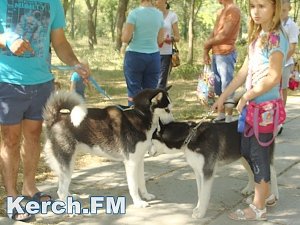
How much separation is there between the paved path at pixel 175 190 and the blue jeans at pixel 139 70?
3.25 feet

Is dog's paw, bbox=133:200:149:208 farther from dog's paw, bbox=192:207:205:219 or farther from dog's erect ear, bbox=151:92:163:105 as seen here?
dog's erect ear, bbox=151:92:163:105

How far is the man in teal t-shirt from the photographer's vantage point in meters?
3.52

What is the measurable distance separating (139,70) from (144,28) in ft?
1.81

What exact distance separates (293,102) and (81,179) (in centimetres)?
601

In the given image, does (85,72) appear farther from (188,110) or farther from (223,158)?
(188,110)

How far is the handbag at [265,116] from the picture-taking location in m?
3.58

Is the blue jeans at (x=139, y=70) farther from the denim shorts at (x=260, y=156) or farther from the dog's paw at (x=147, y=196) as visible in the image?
the denim shorts at (x=260, y=156)

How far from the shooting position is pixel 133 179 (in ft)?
13.5

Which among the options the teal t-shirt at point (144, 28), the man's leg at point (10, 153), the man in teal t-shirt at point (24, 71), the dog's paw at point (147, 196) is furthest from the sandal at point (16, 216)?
the teal t-shirt at point (144, 28)

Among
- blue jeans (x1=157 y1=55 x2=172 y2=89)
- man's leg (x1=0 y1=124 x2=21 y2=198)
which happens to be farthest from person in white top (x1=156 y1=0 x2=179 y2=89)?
man's leg (x1=0 y1=124 x2=21 y2=198)

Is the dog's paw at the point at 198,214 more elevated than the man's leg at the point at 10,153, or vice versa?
the man's leg at the point at 10,153

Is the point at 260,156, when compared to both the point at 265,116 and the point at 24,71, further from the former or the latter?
the point at 24,71

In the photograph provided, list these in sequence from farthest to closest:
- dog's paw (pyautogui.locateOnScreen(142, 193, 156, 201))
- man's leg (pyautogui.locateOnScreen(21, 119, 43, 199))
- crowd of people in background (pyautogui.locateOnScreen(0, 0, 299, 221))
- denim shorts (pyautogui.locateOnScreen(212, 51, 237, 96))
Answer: denim shorts (pyautogui.locateOnScreen(212, 51, 237, 96)) < dog's paw (pyautogui.locateOnScreen(142, 193, 156, 201)) < man's leg (pyautogui.locateOnScreen(21, 119, 43, 199)) < crowd of people in background (pyautogui.locateOnScreen(0, 0, 299, 221))

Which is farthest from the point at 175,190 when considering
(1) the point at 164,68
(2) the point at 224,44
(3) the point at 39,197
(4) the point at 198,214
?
(1) the point at 164,68
